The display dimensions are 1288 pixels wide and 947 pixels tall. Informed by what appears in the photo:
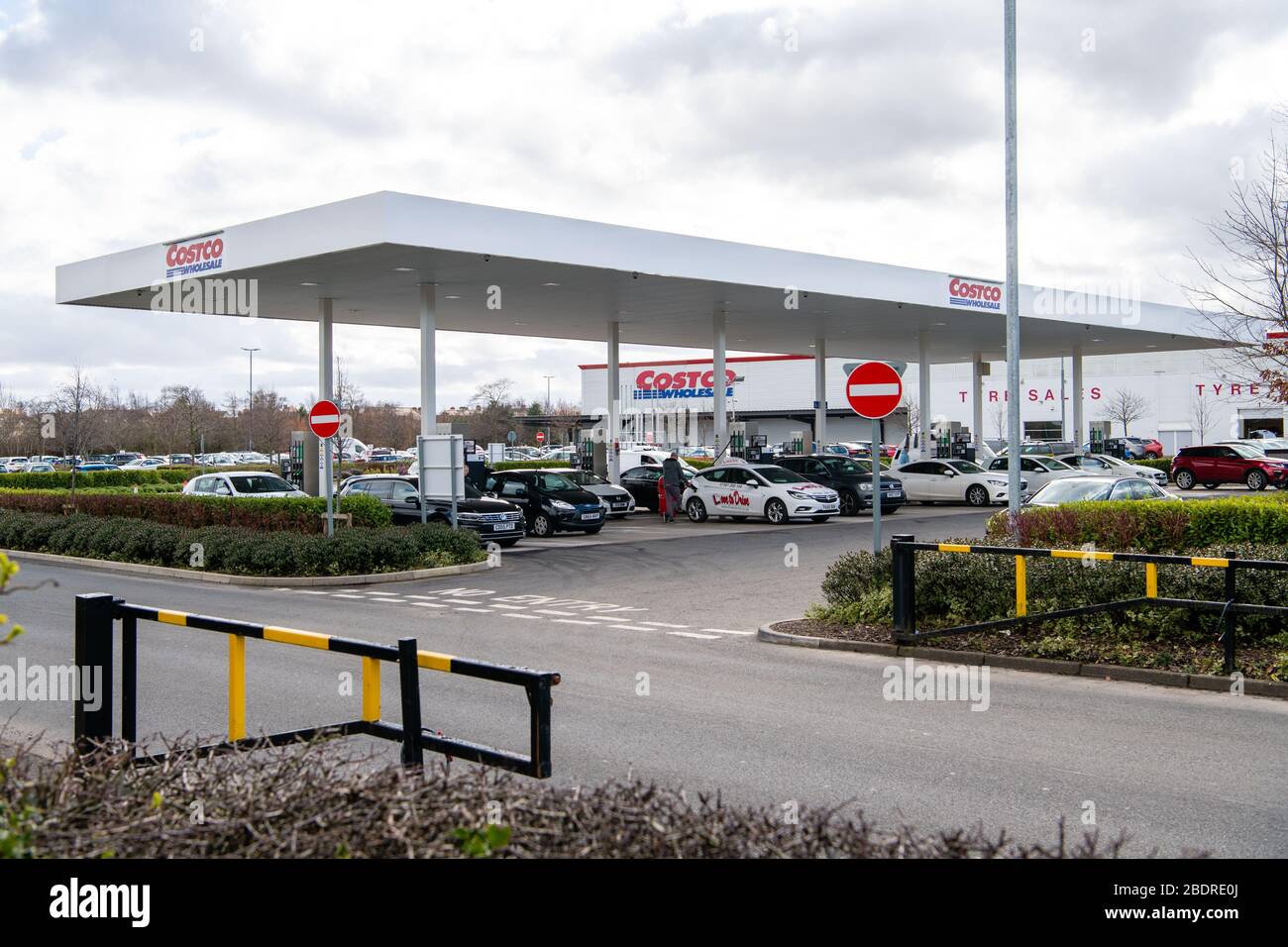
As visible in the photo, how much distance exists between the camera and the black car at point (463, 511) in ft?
77.1

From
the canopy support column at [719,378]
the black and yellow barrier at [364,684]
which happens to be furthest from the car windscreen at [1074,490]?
the black and yellow barrier at [364,684]

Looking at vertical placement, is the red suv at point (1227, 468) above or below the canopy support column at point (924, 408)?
below

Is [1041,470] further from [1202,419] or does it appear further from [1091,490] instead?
[1202,419]

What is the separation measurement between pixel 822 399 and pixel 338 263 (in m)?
22.0

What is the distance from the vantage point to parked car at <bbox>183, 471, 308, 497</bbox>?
978 inches

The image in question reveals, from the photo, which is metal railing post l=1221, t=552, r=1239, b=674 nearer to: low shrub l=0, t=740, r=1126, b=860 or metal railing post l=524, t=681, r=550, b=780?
low shrub l=0, t=740, r=1126, b=860

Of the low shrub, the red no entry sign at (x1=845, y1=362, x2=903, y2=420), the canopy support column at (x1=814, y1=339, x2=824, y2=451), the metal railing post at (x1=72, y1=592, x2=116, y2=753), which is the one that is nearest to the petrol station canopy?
the canopy support column at (x1=814, y1=339, x2=824, y2=451)

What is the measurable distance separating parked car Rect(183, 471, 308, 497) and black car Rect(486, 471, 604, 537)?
15.8 feet

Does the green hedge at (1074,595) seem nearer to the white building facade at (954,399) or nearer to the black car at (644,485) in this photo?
the black car at (644,485)

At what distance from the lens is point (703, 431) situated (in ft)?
274

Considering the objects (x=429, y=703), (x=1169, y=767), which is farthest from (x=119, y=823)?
(x=1169, y=767)

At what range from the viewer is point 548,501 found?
1063 inches

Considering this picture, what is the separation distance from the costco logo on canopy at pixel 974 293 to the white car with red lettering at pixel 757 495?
711cm

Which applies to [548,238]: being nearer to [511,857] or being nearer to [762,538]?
[762,538]
